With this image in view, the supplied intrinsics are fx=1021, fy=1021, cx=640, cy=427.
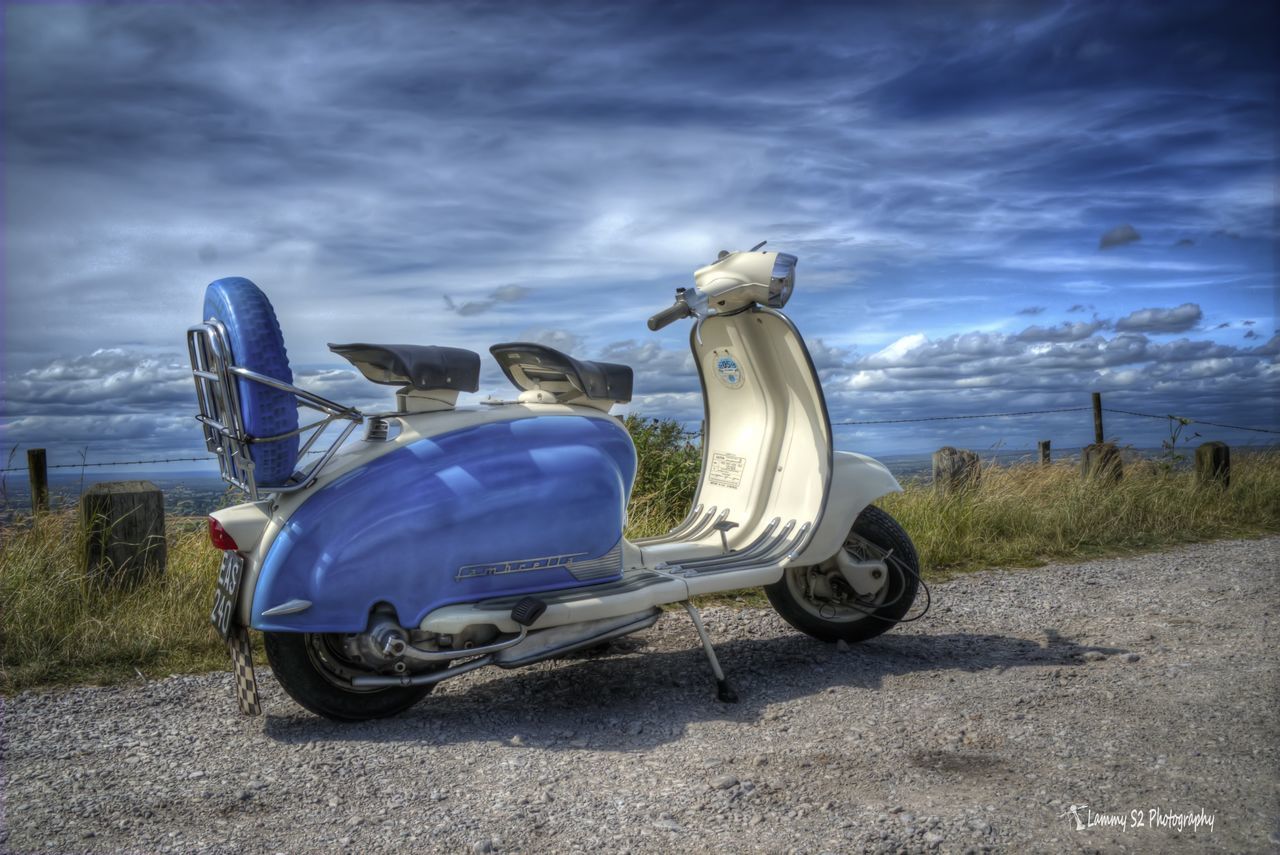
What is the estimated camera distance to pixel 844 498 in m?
4.46

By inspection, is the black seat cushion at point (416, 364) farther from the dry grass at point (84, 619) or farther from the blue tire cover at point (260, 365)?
the dry grass at point (84, 619)

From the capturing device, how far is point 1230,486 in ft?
32.5

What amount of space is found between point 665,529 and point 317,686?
11.4 feet

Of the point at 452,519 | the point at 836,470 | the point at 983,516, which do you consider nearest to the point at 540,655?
the point at 452,519

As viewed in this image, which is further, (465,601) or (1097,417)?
(1097,417)

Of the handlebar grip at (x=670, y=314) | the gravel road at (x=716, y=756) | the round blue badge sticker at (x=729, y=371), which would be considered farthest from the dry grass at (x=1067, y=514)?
the handlebar grip at (x=670, y=314)

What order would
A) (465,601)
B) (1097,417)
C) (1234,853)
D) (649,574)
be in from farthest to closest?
(1097,417) → (649,574) → (465,601) → (1234,853)

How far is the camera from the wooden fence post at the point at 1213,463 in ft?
32.6

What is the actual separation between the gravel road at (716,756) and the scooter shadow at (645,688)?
0.05ft

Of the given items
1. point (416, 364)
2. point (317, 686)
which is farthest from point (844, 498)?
point (317, 686)

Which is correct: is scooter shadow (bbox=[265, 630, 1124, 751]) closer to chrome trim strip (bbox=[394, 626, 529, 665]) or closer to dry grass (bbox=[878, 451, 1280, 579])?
chrome trim strip (bbox=[394, 626, 529, 665])

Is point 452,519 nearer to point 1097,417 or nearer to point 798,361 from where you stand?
point 798,361

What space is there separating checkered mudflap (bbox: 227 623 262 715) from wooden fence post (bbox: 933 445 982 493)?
20.9 ft

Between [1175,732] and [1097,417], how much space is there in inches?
349
